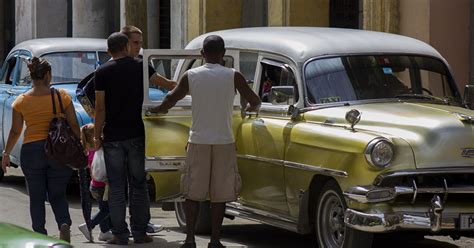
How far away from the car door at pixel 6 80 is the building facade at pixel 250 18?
4745 mm

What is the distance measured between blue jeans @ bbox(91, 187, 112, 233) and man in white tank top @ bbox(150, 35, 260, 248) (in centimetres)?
135

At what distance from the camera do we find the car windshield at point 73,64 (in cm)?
1555

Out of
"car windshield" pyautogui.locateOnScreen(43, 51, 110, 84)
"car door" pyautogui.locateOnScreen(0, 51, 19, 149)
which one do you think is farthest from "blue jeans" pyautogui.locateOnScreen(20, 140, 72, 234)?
"car door" pyautogui.locateOnScreen(0, 51, 19, 149)

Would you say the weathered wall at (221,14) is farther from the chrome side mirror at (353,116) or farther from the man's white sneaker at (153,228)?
the chrome side mirror at (353,116)

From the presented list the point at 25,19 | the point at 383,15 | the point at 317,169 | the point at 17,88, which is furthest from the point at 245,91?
the point at 25,19

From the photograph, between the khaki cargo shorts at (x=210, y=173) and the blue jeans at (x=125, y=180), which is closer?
the khaki cargo shorts at (x=210, y=173)

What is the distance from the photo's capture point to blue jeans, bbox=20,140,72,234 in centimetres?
1012

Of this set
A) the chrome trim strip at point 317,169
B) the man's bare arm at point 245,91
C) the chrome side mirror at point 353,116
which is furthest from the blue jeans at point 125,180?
the chrome side mirror at point 353,116

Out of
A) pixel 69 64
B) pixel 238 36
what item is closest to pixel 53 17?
pixel 69 64

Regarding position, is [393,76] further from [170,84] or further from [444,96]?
[170,84]

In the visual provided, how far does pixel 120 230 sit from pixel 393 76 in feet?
9.05

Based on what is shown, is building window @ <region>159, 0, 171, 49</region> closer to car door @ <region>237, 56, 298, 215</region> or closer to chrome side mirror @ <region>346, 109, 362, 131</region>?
car door @ <region>237, 56, 298, 215</region>

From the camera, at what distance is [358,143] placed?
9320 millimetres

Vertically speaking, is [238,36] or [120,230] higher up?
[238,36]
